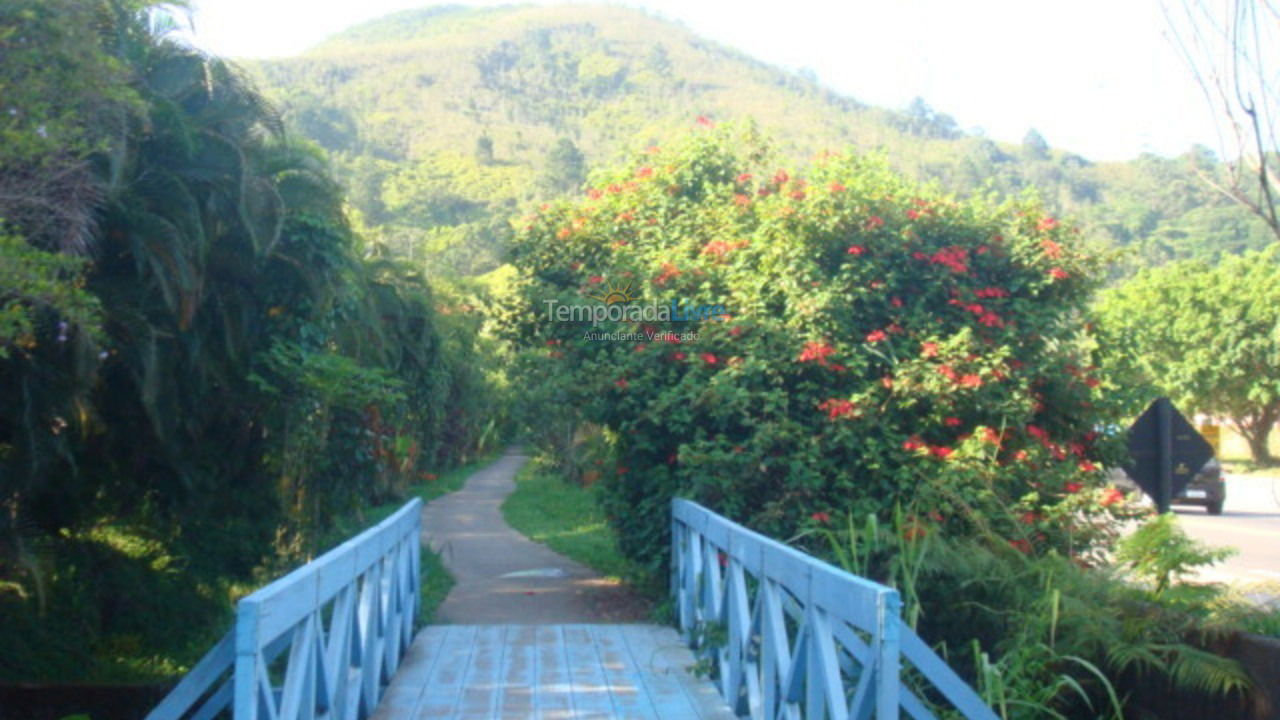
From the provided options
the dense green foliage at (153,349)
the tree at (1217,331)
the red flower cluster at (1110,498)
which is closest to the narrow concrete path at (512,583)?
the dense green foliage at (153,349)

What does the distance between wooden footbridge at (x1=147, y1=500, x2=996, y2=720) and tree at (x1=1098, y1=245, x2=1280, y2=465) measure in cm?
3206

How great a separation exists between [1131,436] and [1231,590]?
2402 millimetres

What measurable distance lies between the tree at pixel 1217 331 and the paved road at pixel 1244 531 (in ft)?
19.0

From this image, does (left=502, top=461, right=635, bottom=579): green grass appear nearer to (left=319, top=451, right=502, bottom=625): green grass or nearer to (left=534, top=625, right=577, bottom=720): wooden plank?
(left=319, top=451, right=502, bottom=625): green grass

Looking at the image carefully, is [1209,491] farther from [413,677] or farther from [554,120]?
[554,120]

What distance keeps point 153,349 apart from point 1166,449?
23.8ft

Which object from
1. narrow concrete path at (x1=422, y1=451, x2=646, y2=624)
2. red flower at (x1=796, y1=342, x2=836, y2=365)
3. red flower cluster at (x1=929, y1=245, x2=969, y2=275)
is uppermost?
red flower cluster at (x1=929, y1=245, x2=969, y2=275)

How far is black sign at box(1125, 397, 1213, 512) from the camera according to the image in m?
9.07

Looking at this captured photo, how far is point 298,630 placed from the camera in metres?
Result: 4.73

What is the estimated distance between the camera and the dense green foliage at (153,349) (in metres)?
6.36

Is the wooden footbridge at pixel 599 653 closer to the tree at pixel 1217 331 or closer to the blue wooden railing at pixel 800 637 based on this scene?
the blue wooden railing at pixel 800 637

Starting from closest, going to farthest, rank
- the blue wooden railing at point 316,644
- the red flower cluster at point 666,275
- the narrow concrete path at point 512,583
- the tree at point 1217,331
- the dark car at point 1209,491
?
1. the blue wooden railing at point 316,644
2. the red flower cluster at point 666,275
3. the narrow concrete path at point 512,583
4. the dark car at point 1209,491
5. the tree at point 1217,331

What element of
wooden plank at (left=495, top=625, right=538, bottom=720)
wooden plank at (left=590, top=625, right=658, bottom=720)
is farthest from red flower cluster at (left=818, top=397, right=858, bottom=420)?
wooden plank at (left=495, top=625, right=538, bottom=720)

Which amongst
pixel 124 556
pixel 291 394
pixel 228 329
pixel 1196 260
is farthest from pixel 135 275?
pixel 1196 260
